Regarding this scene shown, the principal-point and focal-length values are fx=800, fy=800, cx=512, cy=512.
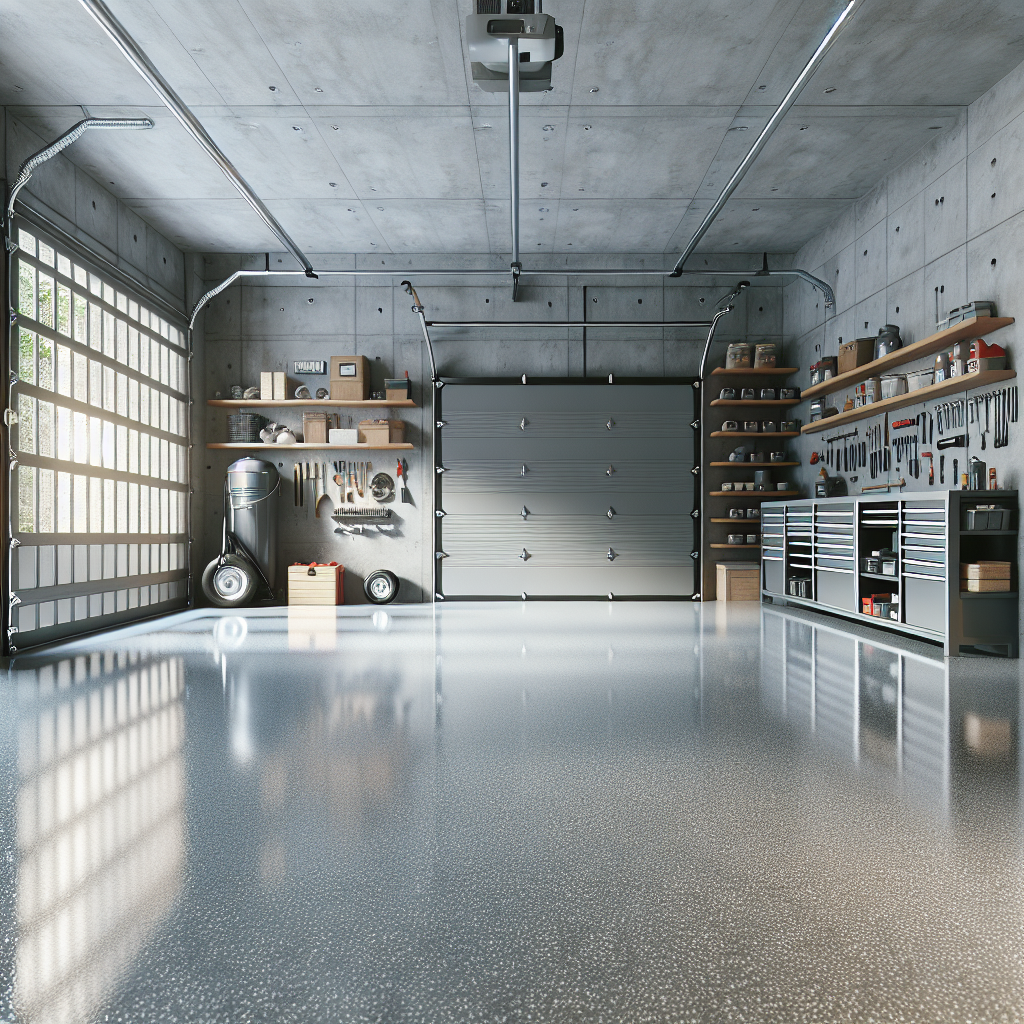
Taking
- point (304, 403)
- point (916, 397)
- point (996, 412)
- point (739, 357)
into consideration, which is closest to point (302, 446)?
point (304, 403)

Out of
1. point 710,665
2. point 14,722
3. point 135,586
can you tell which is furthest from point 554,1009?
point 135,586

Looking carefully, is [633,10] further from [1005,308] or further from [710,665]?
[710,665]

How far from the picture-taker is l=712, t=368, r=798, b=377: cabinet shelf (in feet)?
30.7

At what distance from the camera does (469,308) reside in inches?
389

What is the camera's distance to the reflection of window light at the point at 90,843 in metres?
1.59

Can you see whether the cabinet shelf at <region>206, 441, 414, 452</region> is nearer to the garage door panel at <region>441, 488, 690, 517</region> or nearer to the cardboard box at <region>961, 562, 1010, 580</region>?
the garage door panel at <region>441, 488, 690, 517</region>

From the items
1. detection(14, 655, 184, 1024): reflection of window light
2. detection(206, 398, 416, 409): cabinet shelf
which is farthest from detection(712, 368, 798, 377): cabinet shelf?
detection(14, 655, 184, 1024): reflection of window light

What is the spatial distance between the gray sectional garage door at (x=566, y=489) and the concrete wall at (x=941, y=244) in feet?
6.04

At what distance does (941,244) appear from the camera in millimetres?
6469

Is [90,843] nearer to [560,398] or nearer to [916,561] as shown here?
[916,561]

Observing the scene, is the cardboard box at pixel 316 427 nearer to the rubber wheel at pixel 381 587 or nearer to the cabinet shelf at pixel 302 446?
the cabinet shelf at pixel 302 446

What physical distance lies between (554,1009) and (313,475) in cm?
873

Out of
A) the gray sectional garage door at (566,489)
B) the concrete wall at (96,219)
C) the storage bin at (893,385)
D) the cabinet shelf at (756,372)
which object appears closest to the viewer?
the concrete wall at (96,219)

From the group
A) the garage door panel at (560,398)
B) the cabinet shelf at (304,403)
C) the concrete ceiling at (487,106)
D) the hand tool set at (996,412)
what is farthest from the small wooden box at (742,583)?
the cabinet shelf at (304,403)
